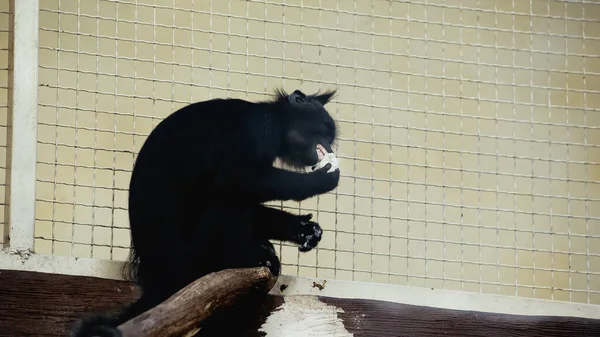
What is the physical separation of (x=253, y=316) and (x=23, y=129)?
122cm

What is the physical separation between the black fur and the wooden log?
30 cm

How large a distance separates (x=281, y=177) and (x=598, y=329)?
147cm

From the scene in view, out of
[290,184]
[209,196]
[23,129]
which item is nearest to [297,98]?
[290,184]

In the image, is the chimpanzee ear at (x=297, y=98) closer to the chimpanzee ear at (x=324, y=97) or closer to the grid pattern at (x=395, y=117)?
the chimpanzee ear at (x=324, y=97)

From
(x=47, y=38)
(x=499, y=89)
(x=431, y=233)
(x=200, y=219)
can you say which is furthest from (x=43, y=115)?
(x=499, y=89)

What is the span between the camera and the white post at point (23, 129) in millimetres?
3754

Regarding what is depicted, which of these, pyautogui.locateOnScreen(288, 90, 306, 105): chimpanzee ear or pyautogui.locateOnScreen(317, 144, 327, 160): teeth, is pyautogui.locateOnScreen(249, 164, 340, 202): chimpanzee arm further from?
pyautogui.locateOnScreen(288, 90, 306, 105): chimpanzee ear

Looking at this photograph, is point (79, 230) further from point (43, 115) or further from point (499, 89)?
point (499, 89)

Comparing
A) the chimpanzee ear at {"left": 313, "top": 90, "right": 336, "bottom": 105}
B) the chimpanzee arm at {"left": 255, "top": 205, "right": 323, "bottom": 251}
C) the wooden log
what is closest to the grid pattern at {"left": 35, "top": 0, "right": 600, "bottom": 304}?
the chimpanzee ear at {"left": 313, "top": 90, "right": 336, "bottom": 105}

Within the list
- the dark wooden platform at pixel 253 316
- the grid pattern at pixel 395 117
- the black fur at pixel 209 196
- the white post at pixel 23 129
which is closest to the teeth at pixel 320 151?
the black fur at pixel 209 196

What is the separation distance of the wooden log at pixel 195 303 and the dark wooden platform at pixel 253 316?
0.26 meters

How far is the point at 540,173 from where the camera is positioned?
5773 millimetres

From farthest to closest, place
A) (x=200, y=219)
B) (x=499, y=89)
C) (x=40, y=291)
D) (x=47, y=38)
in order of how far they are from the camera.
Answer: (x=499, y=89) → (x=47, y=38) → (x=200, y=219) → (x=40, y=291)

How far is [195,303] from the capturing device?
2998mm
